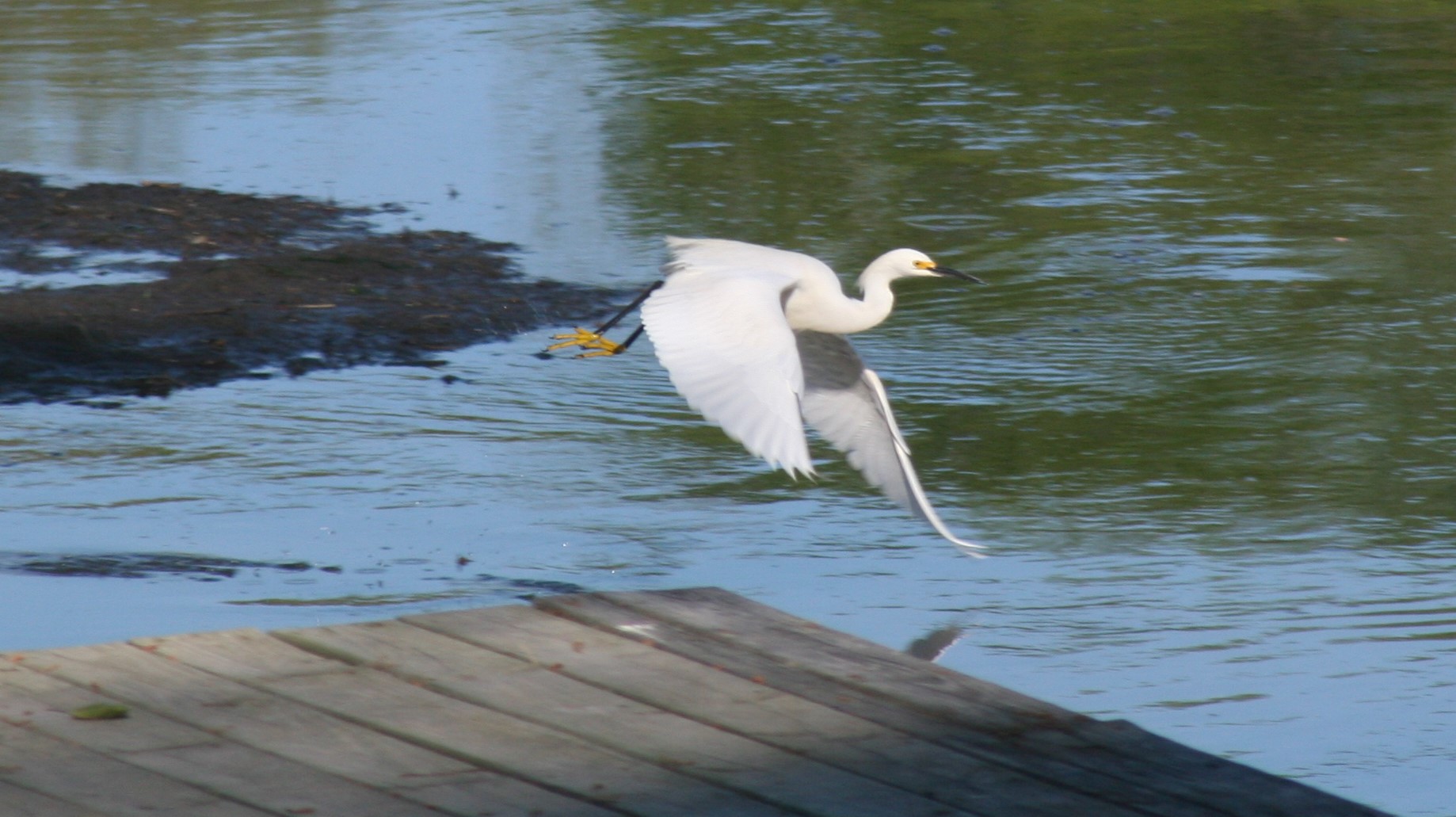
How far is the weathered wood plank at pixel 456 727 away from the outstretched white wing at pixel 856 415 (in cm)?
188

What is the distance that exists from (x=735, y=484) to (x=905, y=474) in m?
1.11

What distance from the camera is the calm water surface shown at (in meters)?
5.58

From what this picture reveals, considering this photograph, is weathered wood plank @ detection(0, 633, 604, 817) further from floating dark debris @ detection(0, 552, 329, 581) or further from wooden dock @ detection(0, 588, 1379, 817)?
floating dark debris @ detection(0, 552, 329, 581)

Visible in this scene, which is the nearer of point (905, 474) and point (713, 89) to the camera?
point (905, 474)

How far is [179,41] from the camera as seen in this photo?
597 inches

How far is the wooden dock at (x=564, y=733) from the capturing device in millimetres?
3725

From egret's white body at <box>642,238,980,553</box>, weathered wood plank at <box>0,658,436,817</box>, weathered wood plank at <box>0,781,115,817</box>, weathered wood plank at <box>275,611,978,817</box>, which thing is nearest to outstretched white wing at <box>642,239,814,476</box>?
egret's white body at <box>642,238,980,553</box>

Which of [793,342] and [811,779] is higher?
A: [793,342]

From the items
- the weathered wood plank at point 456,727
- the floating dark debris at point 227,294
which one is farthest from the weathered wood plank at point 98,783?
the floating dark debris at point 227,294

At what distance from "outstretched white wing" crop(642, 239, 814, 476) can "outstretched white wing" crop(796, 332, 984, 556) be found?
1.00 feet

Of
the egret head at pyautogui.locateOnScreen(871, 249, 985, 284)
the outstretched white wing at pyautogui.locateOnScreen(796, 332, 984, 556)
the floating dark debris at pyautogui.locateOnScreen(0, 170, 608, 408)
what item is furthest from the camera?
the floating dark debris at pyautogui.locateOnScreen(0, 170, 608, 408)

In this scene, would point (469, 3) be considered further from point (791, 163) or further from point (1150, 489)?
point (1150, 489)

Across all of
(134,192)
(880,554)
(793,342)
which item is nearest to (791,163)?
(134,192)

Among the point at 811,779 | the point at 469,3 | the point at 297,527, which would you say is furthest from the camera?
the point at 469,3
